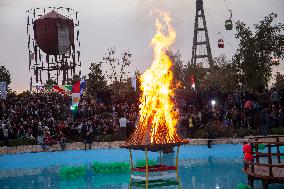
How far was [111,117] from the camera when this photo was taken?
1345 inches

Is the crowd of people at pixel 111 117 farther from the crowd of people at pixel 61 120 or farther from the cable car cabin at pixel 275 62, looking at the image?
the cable car cabin at pixel 275 62

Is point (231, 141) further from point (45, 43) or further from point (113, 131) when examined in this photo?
point (45, 43)

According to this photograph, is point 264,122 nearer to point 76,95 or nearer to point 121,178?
point 121,178

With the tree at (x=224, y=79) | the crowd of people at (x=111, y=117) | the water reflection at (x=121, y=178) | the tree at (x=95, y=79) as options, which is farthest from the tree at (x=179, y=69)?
the water reflection at (x=121, y=178)

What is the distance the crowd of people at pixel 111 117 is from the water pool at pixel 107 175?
210 cm

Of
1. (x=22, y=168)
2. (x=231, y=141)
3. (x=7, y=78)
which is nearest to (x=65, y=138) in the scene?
(x=22, y=168)

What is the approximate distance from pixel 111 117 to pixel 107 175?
14.6 metres

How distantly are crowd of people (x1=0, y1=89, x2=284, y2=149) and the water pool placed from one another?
2102 mm

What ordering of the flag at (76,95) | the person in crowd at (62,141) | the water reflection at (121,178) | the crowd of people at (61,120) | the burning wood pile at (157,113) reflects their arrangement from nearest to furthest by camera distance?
1. the burning wood pile at (157,113)
2. the water reflection at (121,178)
3. the person in crowd at (62,141)
4. the crowd of people at (61,120)
5. the flag at (76,95)

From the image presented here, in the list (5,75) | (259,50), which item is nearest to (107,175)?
(259,50)

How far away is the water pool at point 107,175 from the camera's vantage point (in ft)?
54.2

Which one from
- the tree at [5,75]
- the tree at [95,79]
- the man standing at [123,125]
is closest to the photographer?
the man standing at [123,125]

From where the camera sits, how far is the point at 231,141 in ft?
94.9

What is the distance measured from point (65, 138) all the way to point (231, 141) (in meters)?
11.4
